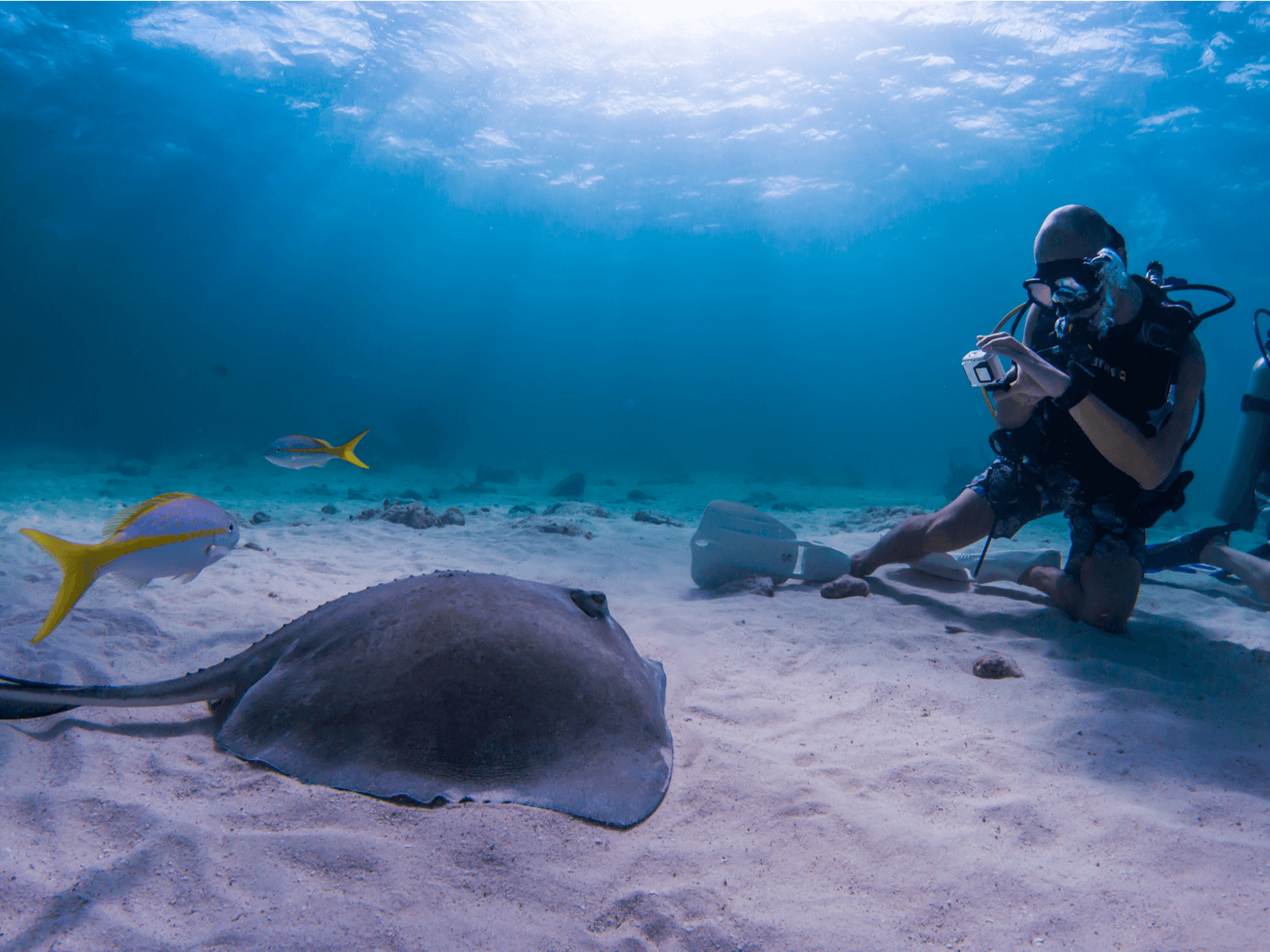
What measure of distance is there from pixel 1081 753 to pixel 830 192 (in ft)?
142

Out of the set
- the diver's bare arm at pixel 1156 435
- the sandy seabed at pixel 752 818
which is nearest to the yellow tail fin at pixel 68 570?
the sandy seabed at pixel 752 818

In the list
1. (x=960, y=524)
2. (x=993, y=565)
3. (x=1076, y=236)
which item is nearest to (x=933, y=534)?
(x=960, y=524)

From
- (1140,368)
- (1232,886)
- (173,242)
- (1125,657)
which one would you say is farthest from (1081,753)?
(173,242)

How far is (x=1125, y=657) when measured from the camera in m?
3.51

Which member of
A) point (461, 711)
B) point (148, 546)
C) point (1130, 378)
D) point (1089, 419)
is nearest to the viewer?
point (461, 711)

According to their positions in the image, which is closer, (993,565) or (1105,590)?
(1105,590)

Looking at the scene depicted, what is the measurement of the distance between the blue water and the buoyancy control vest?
23.5 m

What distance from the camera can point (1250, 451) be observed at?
6852 mm

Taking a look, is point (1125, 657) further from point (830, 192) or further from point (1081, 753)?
point (830, 192)

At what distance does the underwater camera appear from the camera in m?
3.21

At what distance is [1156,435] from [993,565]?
1907 millimetres

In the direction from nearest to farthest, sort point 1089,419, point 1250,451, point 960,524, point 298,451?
point 1089,419 < point 960,524 < point 298,451 < point 1250,451

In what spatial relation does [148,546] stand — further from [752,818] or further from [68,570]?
[752,818]

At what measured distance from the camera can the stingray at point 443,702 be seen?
1820 mm
